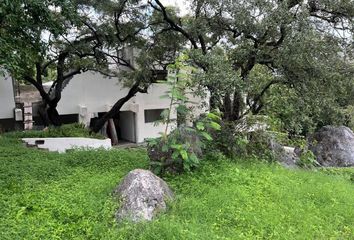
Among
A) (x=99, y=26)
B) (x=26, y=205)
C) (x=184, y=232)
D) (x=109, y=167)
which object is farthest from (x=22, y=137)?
(x=184, y=232)

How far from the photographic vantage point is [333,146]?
12773mm

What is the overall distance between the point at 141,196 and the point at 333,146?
10.3 meters

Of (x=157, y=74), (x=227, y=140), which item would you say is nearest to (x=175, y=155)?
(x=227, y=140)

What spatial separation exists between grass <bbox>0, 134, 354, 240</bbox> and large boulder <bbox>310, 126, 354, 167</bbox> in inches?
236

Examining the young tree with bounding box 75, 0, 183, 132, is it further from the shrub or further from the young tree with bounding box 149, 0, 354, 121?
the shrub

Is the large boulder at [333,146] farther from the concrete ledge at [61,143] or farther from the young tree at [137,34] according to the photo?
the concrete ledge at [61,143]

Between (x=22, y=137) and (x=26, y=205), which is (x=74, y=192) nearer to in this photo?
(x=26, y=205)

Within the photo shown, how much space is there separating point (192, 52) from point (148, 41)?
561 centimetres

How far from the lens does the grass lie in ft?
13.2

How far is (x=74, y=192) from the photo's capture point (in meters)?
5.04

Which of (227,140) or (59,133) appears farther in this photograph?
(59,133)

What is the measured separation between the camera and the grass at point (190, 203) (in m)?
4.02

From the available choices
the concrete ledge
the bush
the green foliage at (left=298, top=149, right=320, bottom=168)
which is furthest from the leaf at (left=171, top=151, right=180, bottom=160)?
the concrete ledge

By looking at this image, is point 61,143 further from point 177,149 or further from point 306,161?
point 306,161
